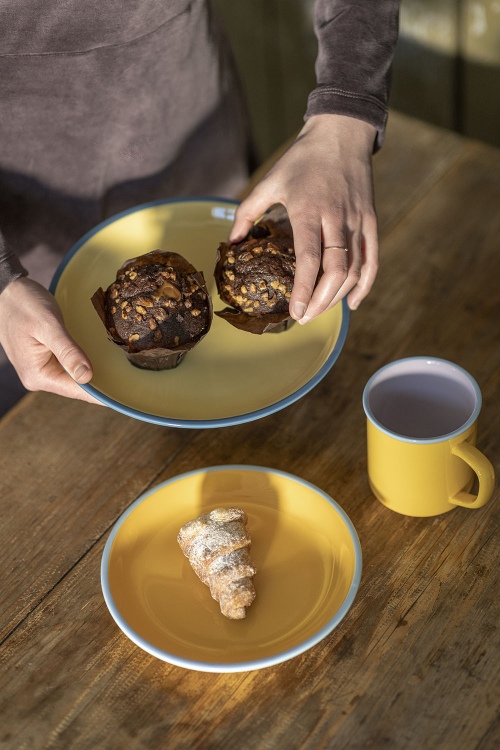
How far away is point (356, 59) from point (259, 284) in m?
0.47

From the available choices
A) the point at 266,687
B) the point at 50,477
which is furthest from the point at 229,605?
the point at 50,477

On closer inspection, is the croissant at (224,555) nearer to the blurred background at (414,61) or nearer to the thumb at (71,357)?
the thumb at (71,357)

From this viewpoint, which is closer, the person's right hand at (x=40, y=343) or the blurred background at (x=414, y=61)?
the person's right hand at (x=40, y=343)

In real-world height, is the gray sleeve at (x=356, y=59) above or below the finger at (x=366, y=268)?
above

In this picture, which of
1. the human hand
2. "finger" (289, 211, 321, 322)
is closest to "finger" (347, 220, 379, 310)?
the human hand

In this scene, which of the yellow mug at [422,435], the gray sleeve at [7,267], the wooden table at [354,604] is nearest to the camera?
the wooden table at [354,604]

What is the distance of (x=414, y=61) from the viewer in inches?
111

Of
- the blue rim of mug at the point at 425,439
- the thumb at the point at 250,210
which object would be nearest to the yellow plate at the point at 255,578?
the blue rim of mug at the point at 425,439

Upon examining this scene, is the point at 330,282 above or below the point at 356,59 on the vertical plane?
below

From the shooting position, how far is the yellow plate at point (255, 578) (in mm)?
1132

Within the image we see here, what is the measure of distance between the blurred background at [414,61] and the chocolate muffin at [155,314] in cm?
89

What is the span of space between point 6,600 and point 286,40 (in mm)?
2571

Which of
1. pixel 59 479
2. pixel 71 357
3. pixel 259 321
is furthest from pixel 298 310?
pixel 59 479

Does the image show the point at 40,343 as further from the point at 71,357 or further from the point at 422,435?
the point at 422,435
